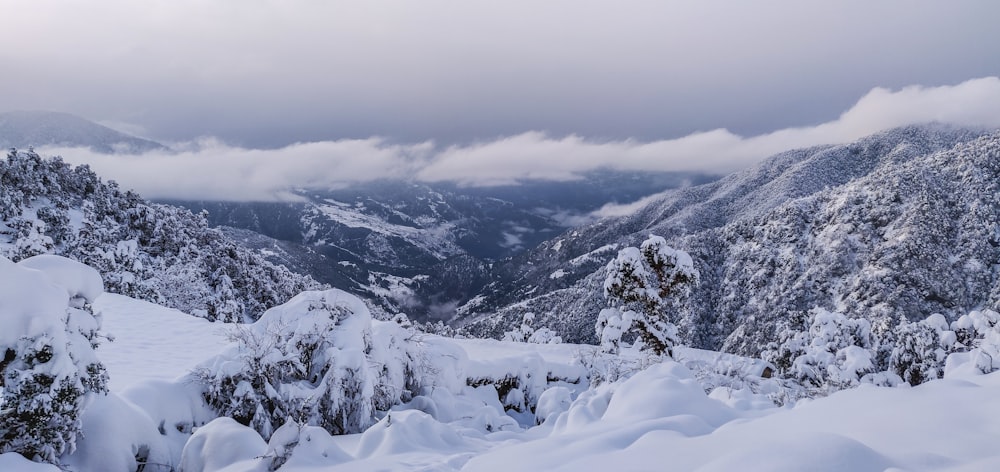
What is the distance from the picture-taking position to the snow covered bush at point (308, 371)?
9.22 metres

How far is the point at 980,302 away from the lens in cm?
7112

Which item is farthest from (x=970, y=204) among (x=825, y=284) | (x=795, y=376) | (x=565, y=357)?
(x=565, y=357)

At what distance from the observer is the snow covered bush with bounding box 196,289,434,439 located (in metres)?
9.22

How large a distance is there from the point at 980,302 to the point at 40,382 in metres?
95.5

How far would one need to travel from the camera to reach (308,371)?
33.1 feet

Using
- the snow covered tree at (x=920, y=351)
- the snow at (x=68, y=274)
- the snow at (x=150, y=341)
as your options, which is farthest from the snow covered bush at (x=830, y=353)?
the snow at (x=150, y=341)

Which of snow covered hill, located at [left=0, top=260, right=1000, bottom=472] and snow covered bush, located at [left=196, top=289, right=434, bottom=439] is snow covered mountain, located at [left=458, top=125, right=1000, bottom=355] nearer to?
snow covered hill, located at [left=0, top=260, right=1000, bottom=472]

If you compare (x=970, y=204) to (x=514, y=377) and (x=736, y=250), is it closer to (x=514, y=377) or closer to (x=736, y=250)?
(x=736, y=250)

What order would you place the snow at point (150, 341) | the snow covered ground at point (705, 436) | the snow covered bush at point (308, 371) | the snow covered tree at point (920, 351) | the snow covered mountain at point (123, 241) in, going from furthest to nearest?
the snow covered mountain at point (123, 241) → the snow covered tree at point (920, 351) → the snow at point (150, 341) → the snow covered bush at point (308, 371) → the snow covered ground at point (705, 436)

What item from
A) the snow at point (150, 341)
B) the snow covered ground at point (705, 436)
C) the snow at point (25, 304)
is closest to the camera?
the snow covered ground at point (705, 436)

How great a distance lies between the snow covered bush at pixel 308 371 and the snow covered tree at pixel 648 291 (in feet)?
36.0

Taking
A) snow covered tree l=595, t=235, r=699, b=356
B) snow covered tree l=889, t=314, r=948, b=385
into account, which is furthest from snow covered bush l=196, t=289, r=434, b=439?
snow covered tree l=889, t=314, r=948, b=385

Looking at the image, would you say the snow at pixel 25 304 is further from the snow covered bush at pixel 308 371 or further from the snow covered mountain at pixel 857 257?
the snow covered mountain at pixel 857 257

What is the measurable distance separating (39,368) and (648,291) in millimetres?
17838
